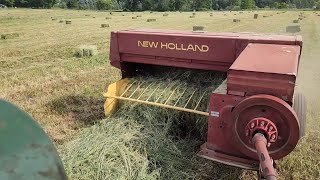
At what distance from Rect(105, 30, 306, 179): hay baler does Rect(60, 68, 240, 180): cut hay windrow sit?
0.21m

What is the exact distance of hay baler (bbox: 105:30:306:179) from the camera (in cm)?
268

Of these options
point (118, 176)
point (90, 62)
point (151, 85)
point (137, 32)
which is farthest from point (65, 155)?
point (90, 62)

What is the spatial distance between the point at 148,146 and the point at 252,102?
126 centimetres

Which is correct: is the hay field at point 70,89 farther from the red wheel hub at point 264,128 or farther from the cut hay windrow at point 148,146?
the red wheel hub at point 264,128

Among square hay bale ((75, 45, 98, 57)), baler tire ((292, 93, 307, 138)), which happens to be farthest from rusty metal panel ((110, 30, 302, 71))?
square hay bale ((75, 45, 98, 57))

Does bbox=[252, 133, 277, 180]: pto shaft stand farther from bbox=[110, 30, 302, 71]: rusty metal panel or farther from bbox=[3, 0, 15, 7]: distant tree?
bbox=[3, 0, 15, 7]: distant tree

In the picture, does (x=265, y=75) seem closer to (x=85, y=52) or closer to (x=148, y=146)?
(x=148, y=146)

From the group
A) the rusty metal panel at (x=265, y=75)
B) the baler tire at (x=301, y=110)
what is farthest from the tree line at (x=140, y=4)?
the rusty metal panel at (x=265, y=75)

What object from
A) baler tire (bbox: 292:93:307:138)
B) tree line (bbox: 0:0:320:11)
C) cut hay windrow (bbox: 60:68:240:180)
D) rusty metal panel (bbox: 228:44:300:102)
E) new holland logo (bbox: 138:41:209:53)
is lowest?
cut hay windrow (bbox: 60:68:240:180)

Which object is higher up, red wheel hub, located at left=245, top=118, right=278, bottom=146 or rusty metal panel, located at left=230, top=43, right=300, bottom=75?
rusty metal panel, located at left=230, top=43, right=300, bottom=75

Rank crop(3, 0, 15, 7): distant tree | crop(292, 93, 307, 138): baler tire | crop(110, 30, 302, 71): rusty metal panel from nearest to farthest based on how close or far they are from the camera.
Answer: crop(292, 93, 307, 138): baler tire < crop(110, 30, 302, 71): rusty metal panel < crop(3, 0, 15, 7): distant tree

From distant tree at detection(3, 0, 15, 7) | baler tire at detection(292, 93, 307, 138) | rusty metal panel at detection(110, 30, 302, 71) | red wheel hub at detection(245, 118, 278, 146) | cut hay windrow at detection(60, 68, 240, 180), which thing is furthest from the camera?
distant tree at detection(3, 0, 15, 7)

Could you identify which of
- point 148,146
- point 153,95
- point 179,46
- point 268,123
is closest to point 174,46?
point 179,46

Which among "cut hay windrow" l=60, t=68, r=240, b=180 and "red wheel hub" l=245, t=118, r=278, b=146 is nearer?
"red wheel hub" l=245, t=118, r=278, b=146
